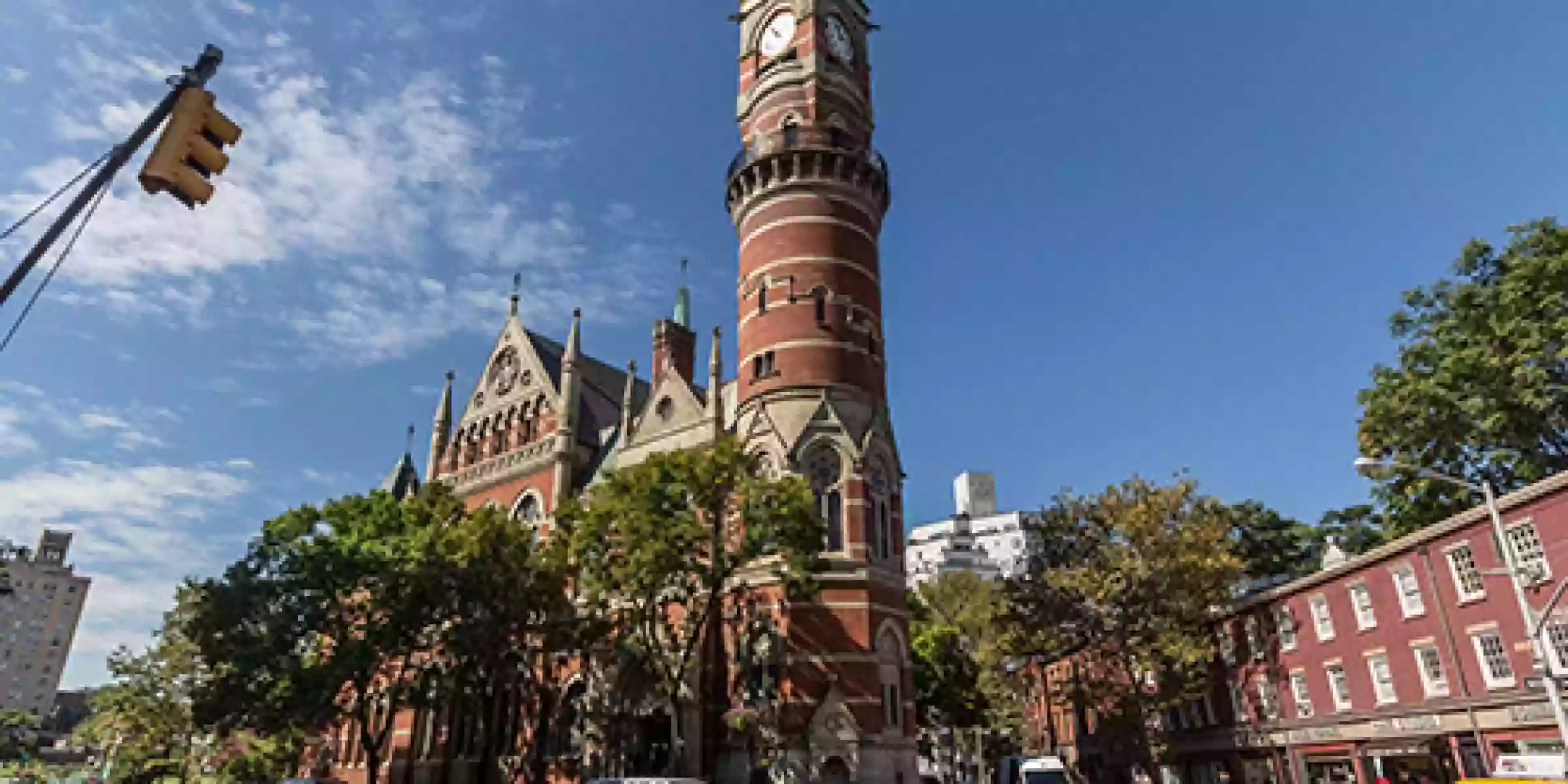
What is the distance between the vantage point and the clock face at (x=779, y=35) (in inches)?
1590

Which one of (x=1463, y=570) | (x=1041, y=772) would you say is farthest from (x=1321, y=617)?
(x=1041, y=772)

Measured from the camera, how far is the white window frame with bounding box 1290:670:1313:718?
32594 millimetres

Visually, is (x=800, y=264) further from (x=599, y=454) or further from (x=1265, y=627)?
(x=1265, y=627)

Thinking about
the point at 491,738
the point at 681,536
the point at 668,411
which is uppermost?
the point at 668,411

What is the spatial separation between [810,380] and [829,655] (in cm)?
974

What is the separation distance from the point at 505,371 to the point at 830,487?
21.4 m

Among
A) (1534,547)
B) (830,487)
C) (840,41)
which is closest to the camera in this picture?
(1534,547)

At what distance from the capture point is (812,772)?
2688cm

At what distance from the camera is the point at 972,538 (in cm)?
14050

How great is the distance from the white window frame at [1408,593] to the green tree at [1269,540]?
21.8 meters

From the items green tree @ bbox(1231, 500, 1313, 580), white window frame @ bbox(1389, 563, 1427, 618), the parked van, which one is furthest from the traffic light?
green tree @ bbox(1231, 500, 1313, 580)

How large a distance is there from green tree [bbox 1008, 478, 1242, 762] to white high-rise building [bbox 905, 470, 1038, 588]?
87.7 meters

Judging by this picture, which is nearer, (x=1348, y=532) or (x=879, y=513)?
(x=879, y=513)

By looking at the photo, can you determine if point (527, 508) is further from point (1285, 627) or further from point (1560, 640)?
point (1560, 640)
